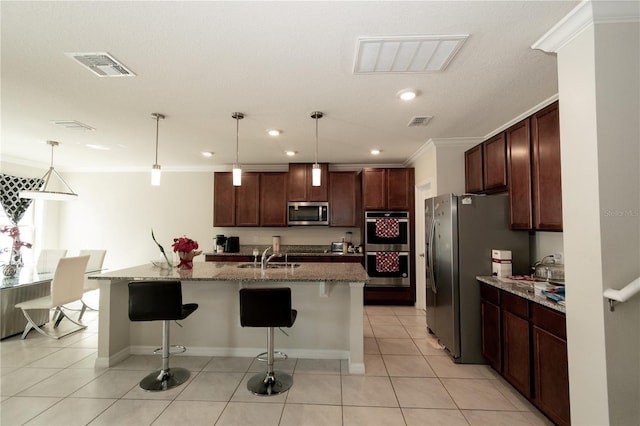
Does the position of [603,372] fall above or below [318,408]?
above

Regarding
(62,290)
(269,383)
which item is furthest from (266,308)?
(62,290)

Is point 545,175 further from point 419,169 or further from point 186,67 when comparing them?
point 186,67

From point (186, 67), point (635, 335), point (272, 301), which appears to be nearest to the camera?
point (635, 335)

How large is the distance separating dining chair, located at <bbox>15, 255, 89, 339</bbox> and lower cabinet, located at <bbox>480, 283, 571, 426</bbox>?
461 centimetres

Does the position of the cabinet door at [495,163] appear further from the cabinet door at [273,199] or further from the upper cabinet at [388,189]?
the cabinet door at [273,199]

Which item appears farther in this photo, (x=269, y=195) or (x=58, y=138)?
(x=269, y=195)

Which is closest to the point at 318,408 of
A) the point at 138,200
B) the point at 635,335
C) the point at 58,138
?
the point at 635,335

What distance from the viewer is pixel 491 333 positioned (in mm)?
2615

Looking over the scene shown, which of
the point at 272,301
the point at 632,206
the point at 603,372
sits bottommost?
the point at 603,372

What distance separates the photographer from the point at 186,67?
2.03 meters

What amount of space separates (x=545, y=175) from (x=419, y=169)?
2.26 m

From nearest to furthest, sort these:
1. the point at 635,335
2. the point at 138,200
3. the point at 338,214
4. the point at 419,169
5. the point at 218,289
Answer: the point at 635,335 → the point at 218,289 → the point at 419,169 → the point at 338,214 → the point at 138,200

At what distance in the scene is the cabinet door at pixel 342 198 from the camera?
5.12 metres

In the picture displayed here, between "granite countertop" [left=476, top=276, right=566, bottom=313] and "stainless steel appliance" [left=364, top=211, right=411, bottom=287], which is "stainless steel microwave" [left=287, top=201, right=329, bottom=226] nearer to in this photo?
"stainless steel appliance" [left=364, top=211, right=411, bottom=287]
